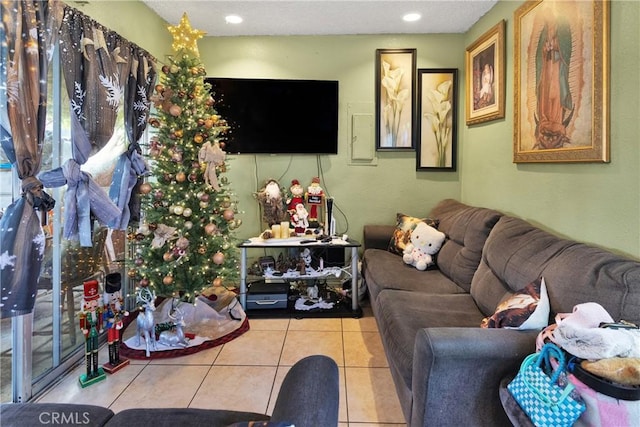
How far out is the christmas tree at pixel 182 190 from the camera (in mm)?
2631

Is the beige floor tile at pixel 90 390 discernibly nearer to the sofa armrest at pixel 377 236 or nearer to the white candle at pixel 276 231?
the white candle at pixel 276 231

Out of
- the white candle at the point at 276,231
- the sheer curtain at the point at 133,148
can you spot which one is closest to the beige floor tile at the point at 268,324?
the white candle at the point at 276,231

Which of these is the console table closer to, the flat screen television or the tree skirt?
the tree skirt

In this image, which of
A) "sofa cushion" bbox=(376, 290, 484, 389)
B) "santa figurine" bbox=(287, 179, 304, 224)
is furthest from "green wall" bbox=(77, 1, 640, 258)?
"sofa cushion" bbox=(376, 290, 484, 389)

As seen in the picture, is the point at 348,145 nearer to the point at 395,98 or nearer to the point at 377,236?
the point at 395,98

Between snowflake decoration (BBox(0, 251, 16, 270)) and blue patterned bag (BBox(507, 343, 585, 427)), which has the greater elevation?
snowflake decoration (BBox(0, 251, 16, 270))

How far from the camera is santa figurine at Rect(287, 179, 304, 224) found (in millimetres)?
3578

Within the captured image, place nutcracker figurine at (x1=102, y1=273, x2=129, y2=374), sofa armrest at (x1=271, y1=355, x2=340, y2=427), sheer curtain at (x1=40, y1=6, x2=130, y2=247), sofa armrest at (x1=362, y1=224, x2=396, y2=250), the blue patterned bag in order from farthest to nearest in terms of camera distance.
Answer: sofa armrest at (x1=362, y1=224, x2=396, y2=250), nutcracker figurine at (x1=102, y1=273, x2=129, y2=374), sheer curtain at (x1=40, y1=6, x2=130, y2=247), the blue patterned bag, sofa armrest at (x1=271, y1=355, x2=340, y2=427)

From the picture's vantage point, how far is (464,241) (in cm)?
266

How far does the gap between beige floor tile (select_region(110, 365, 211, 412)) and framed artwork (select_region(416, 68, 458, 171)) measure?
2882mm

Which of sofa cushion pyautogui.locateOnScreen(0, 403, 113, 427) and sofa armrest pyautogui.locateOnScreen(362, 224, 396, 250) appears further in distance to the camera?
sofa armrest pyautogui.locateOnScreen(362, 224, 396, 250)

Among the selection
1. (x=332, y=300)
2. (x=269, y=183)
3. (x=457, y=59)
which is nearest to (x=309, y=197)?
(x=269, y=183)

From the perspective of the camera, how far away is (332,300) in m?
3.37

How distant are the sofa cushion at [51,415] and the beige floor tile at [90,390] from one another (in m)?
0.87
